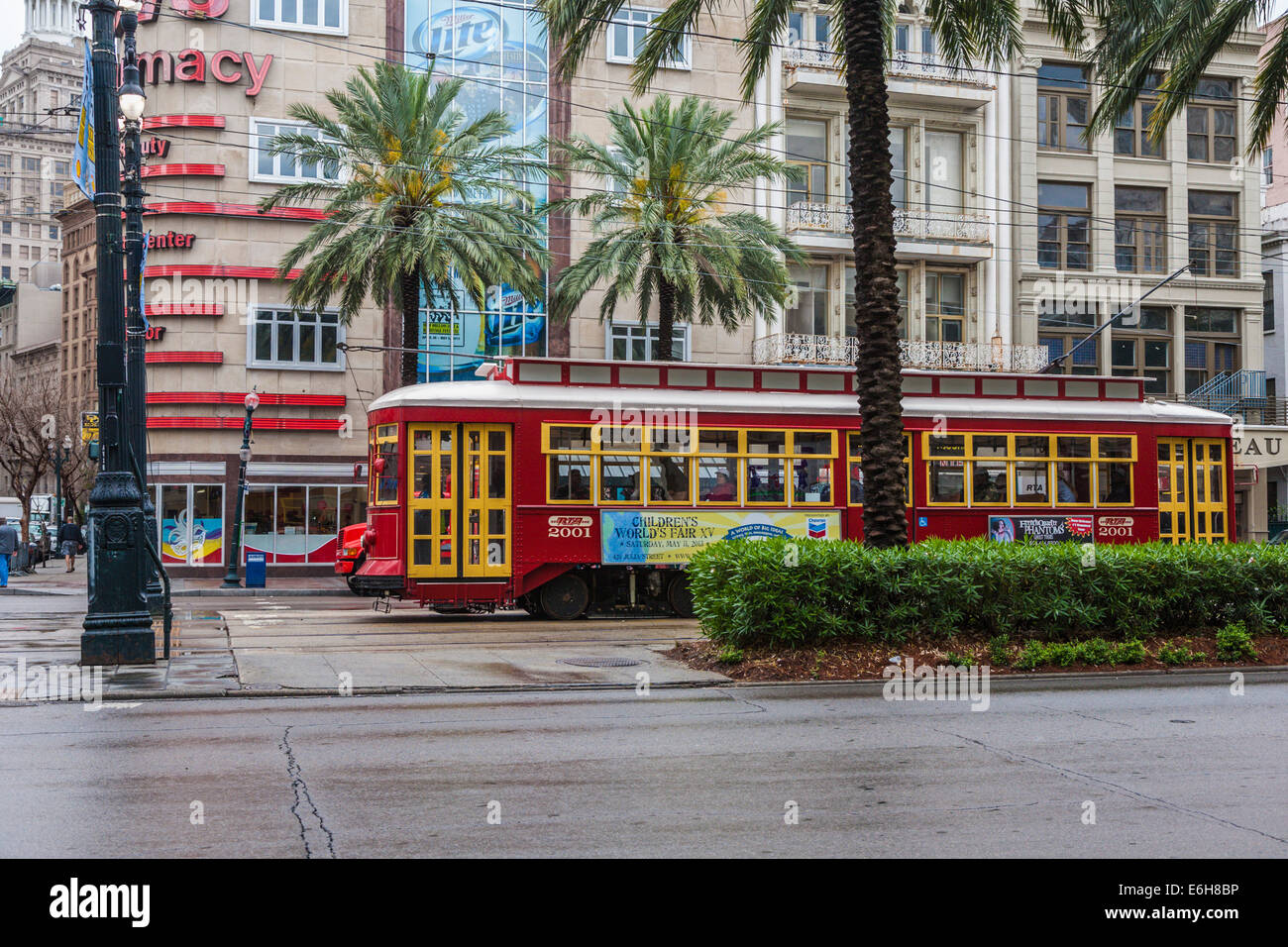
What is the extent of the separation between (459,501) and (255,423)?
18.6 m

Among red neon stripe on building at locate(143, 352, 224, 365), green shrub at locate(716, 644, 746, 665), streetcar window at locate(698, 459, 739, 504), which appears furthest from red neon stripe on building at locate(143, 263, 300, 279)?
green shrub at locate(716, 644, 746, 665)

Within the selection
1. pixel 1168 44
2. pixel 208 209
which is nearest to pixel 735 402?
pixel 1168 44

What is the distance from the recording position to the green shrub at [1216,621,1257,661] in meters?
14.4

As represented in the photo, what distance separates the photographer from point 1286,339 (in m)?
48.9

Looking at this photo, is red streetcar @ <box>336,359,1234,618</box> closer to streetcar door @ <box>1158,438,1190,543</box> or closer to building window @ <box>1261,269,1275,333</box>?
streetcar door @ <box>1158,438,1190,543</box>

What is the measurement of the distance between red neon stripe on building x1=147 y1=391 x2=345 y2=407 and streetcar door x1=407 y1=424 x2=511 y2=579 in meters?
18.4

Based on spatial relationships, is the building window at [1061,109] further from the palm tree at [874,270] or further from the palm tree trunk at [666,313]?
the palm tree at [874,270]

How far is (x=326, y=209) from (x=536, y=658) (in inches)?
764

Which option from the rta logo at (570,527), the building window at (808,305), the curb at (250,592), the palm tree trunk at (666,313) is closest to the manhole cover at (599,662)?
the rta logo at (570,527)

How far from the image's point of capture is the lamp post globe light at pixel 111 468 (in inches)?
514

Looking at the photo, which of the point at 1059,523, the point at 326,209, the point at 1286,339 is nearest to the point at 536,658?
the point at 1059,523

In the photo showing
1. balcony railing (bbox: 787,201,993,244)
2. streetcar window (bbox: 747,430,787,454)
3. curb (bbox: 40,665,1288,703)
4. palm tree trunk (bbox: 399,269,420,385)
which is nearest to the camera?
curb (bbox: 40,665,1288,703)

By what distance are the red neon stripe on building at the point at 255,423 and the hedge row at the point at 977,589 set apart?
2448 centimetres

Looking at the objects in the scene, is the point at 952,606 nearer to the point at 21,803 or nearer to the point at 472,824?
the point at 472,824
